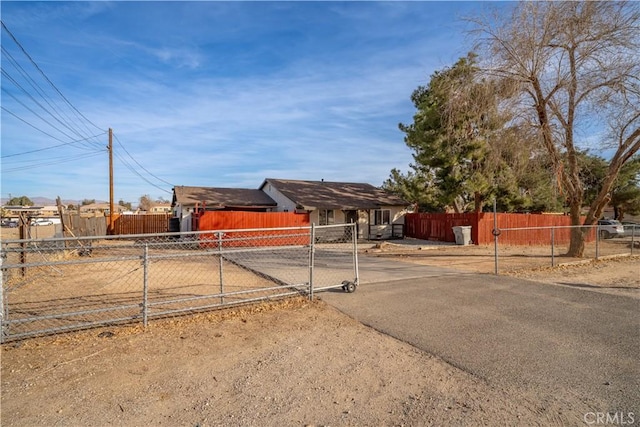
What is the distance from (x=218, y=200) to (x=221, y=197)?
0.95 metres

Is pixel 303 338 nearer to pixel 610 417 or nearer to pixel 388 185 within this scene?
pixel 610 417

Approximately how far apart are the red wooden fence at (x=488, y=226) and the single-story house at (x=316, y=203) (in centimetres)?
241

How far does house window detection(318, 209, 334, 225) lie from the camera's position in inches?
1010

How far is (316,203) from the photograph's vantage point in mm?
25406

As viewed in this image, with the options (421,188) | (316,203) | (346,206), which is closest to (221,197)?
(316,203)

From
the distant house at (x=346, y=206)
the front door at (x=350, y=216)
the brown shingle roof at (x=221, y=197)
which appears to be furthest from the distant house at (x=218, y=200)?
the front door at (x=350, y=216)

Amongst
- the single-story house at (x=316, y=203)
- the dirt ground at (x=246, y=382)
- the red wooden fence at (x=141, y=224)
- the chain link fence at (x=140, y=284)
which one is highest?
the single-story house at (x=316, y=203)

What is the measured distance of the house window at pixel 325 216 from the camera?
84.2 ft

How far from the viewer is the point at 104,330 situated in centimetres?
512

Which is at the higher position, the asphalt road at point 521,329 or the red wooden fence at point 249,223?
the red wooden fence at point 249,223

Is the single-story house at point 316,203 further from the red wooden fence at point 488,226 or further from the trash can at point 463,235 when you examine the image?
the trash can at point 463,235

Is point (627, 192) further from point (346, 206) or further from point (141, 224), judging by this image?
point (141, 224)

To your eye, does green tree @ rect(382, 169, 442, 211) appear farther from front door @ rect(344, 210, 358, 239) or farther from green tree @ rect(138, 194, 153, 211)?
green tree @ rect(138, 194, 153, 211)

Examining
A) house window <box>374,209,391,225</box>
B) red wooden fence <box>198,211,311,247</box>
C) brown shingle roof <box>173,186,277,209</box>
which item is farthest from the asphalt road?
brown shingle roof <box>173,186,277,209</box>
